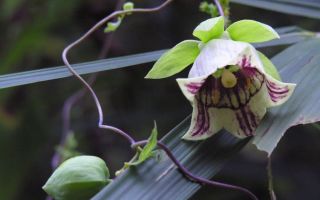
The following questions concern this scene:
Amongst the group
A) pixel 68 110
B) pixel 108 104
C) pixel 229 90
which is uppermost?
pixel 229 90

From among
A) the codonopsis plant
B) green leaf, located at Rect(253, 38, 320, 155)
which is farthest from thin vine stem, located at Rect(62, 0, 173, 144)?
green leaf, located at Rect(253, 38, 320, 155)

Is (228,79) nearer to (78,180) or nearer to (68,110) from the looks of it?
(78,180)

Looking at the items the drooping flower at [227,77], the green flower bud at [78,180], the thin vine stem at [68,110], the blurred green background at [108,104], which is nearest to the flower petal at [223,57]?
the drooping flower at [227,77]

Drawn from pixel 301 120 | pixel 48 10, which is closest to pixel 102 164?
pixel 301 120

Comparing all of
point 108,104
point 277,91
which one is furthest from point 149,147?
point 108,104

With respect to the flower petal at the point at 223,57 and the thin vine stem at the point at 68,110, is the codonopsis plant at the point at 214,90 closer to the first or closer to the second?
the flower petal at the point at 223,57

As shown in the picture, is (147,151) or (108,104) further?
(108,104)
